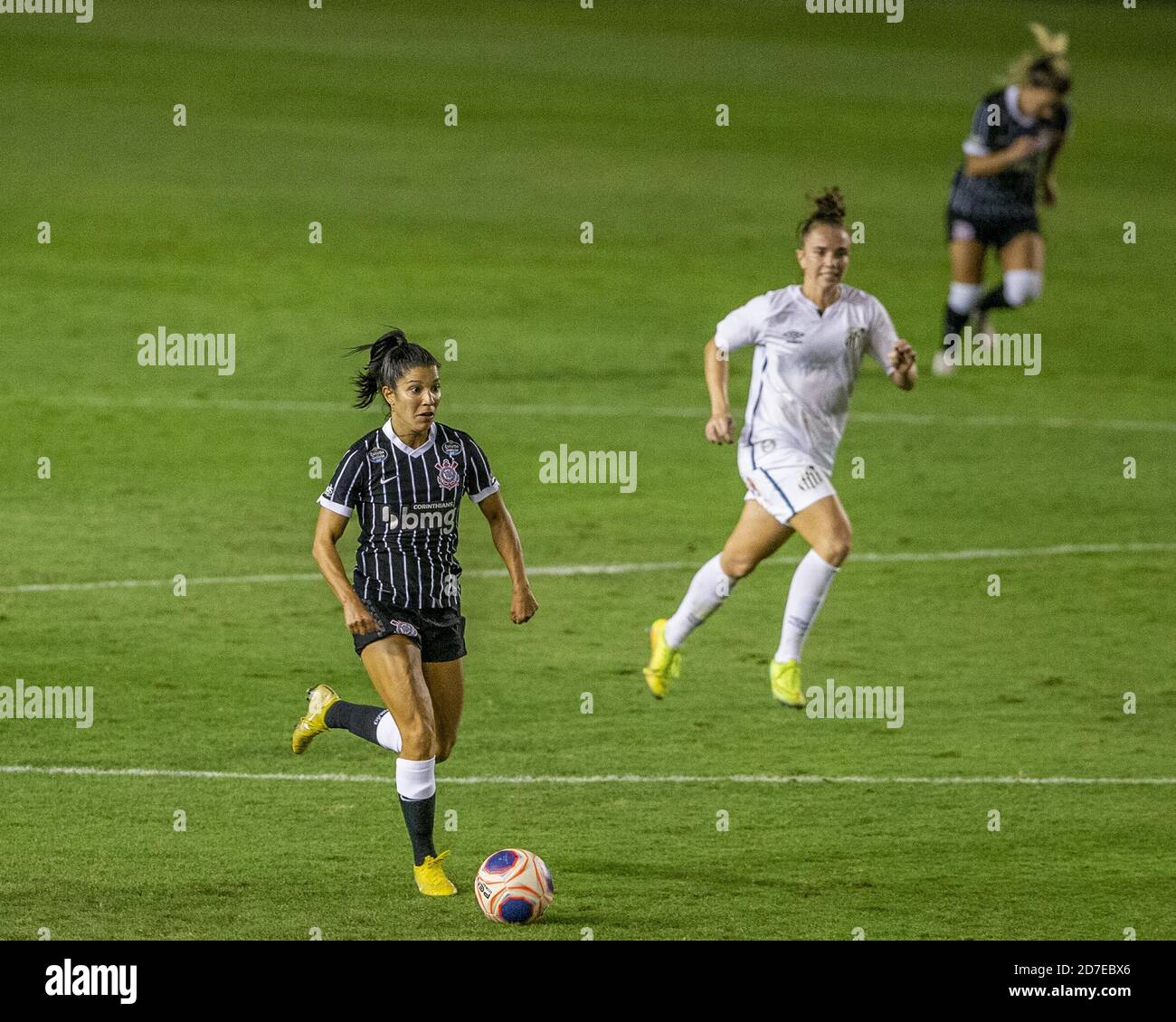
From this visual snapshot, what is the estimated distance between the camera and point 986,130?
2173 centimetres

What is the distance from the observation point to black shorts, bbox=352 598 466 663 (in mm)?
9500

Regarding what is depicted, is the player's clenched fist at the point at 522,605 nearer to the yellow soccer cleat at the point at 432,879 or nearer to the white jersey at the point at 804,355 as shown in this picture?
the yellow soccer cleat at the point at 432,879

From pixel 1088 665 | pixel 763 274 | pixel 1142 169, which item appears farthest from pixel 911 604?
pixel 1142 169

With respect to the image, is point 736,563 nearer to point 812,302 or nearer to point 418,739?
point 812,302

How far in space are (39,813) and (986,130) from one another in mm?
→ 13687

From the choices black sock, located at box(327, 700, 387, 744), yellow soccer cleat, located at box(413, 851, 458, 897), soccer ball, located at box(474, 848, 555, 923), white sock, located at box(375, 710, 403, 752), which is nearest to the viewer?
soccer ball, located at box(474, 848, 555, 923)

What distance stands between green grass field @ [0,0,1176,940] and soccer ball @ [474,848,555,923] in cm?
11

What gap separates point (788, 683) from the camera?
1241 cm

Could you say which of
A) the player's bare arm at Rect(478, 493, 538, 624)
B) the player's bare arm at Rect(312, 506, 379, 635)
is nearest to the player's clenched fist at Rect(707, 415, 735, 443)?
the player's bare arm at Rect(478, 493, 538, 624)

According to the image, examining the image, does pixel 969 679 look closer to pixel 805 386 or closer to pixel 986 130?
pixel 805 386

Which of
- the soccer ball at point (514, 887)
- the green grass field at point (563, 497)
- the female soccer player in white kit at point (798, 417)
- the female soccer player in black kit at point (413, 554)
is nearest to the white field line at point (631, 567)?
the green grass field at point (563, 497)

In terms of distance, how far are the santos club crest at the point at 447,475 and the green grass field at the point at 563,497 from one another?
172 cm

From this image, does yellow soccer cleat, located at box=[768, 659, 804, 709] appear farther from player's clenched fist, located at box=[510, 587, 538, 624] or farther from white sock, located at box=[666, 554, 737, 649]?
player's clenched fist, located at box=[510, 587, 538, 624]

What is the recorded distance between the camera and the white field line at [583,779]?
1141 cm
